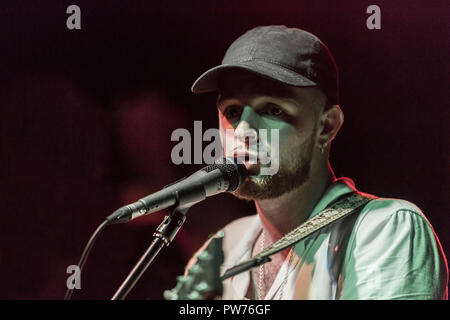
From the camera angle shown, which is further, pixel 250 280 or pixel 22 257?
pixel 22 257

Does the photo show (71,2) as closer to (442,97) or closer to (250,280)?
(250,280)

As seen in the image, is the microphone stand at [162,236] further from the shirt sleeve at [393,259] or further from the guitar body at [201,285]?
the shirt sleeve at [393,259]

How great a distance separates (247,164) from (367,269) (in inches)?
17.2

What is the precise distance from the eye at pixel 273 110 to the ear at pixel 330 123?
145 millimetres

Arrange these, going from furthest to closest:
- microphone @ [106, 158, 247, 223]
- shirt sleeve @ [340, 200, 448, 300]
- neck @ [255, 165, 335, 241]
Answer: neck @ [255, 165, 335, 241] → shirt sleeve @ [340, 200, 448, 300] → microphone @ [106, 158, 247, 223]

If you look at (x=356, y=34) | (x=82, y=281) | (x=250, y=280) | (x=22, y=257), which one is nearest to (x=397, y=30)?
(x=356, y=34)

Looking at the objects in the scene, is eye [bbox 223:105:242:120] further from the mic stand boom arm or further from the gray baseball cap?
the mic stand boom arm

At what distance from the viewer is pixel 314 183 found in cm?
153

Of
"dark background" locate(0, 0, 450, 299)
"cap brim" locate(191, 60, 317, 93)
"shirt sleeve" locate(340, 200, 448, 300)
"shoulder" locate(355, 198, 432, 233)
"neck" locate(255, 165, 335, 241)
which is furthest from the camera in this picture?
"dark background" locate(0, 0, 450, 299)

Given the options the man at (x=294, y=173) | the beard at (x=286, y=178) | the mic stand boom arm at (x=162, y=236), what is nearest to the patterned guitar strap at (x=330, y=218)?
the man at (x=294, y=173)

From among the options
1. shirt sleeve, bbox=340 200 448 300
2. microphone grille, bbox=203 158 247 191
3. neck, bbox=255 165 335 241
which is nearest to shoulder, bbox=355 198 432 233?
shirt sleeve, bbox=340 200 448 300

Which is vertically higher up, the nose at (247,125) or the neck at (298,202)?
the nose at (247,125)

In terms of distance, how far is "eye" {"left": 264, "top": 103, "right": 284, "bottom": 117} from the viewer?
148cm

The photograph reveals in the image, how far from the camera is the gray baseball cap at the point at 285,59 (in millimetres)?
1439
